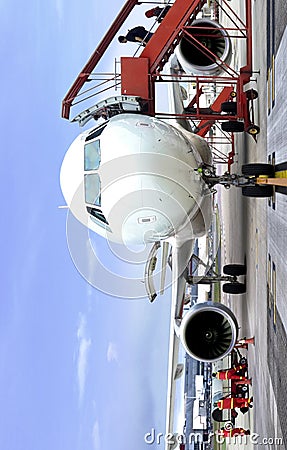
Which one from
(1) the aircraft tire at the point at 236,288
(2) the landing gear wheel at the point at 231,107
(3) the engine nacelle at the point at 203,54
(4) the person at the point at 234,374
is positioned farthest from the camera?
(3) the engine nacelle at the point at 203,54

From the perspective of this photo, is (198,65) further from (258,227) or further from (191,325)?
(191,325)

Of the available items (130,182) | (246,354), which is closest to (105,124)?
(130,182)

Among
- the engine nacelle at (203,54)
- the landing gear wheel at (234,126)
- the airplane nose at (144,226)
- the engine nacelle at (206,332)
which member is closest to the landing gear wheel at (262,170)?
the airplane nose at (144,226)

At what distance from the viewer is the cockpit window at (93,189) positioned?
417 inches

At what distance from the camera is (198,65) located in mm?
16328

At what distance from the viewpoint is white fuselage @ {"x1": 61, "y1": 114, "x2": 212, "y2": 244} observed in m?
10.3

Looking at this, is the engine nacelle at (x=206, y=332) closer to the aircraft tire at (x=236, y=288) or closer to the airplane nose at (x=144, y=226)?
the airplane nose at (x=144, y=226)

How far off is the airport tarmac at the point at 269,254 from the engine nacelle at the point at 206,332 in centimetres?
74

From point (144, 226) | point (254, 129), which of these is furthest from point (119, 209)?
point (254, 129)

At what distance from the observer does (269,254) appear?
9758mm

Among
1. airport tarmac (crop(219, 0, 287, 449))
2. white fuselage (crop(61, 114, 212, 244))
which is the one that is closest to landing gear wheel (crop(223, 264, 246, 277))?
airport tarmac (crop(219, 0, 287, 449))

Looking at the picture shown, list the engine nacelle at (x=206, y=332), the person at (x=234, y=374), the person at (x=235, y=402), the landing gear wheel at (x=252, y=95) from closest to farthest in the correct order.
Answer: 1. the engine nacelle at (x=206, y=332)
2. the landing gear wheel at (x=252, y=95)
3. the person at (x=235, y=402)
4. the person at (x=234, y=374)

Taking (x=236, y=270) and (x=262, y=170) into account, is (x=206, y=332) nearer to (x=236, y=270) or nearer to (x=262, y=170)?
(x=262, y=170)

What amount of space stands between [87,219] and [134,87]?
418cm
